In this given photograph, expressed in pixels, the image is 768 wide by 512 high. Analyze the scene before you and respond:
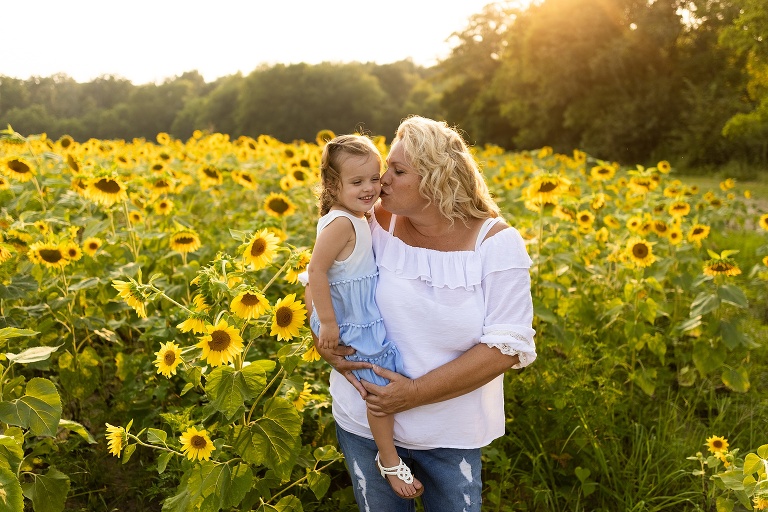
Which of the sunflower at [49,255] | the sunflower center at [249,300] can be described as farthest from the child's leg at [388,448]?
the sunflower at [49,255]

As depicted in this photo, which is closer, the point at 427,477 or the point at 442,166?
the point at 442,166

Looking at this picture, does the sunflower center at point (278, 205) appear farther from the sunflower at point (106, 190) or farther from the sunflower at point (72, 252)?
the sunflower at point (72, 252)

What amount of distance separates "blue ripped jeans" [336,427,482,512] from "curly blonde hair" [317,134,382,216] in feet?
2.31

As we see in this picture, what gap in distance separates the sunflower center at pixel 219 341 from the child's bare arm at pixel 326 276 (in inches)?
9.9

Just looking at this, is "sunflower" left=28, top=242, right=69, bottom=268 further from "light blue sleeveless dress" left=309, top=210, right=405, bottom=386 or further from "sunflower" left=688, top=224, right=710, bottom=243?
"sunflower" left=688, top=224, right=710, bottom=243

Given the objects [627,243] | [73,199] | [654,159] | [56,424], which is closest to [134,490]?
[56,424]

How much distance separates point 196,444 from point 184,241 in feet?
4.50

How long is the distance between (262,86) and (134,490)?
4145 cm

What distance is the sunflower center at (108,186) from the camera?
10.9ft

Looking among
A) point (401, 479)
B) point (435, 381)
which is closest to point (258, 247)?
point (435, 381)

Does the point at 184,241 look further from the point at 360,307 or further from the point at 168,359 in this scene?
the point at 360,307

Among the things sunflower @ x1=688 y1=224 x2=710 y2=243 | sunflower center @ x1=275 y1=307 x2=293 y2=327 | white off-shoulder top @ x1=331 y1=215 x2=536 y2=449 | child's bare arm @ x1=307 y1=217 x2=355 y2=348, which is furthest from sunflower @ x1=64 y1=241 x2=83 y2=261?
sunflower @ x1=688 y1=224 x2=710 y2=243

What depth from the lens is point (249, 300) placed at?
2027mm

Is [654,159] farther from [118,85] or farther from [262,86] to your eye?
[262,86]
